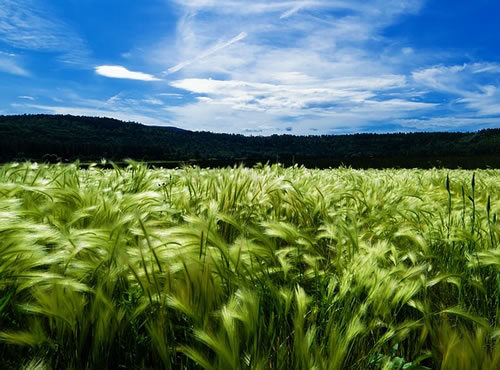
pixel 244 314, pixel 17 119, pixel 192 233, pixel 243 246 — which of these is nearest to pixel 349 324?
pixel 244 314

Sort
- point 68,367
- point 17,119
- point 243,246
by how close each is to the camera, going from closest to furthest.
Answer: point 68,367, point 243,246, point 17,119

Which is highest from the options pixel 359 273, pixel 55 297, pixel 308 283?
pixel 55 297

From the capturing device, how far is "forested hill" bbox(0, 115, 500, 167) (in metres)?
95.5

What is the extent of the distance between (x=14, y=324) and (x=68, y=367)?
30 centimetres

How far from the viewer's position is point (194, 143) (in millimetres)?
127000

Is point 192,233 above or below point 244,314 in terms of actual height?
above

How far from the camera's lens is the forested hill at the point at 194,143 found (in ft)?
313

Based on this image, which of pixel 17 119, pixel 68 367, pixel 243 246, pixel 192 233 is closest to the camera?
pixel 68 367

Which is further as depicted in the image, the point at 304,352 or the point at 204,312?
the point at 204,312

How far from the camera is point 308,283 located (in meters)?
1.91

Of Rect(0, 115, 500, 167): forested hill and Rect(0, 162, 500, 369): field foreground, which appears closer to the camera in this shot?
Rect(0, 162, 500, 369): field foreground

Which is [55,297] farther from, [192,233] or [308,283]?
[308,283]

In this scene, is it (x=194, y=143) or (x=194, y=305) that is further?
(x=194, y=143)

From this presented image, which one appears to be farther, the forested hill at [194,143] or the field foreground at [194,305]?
the forested hill at [194,143]
